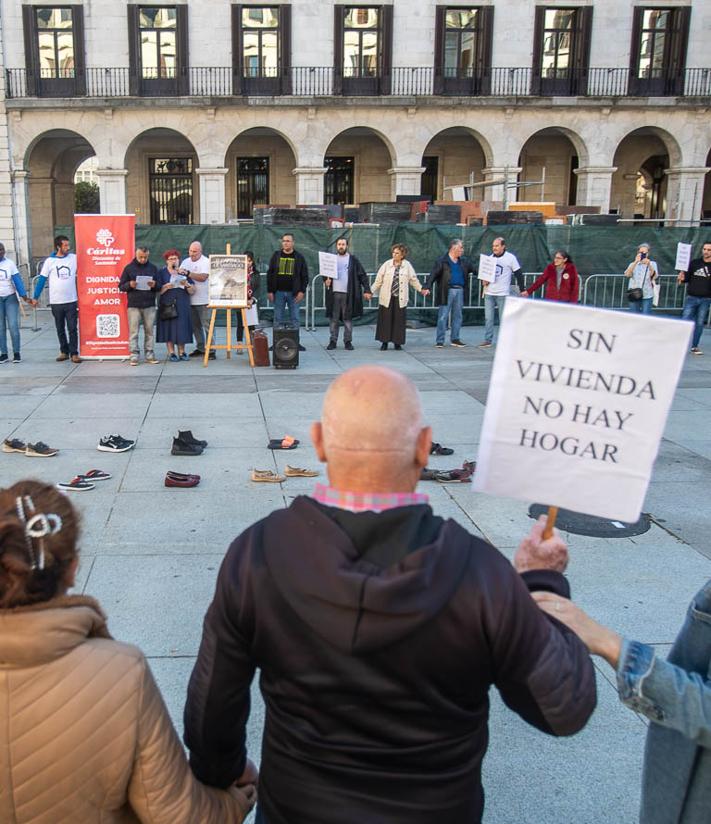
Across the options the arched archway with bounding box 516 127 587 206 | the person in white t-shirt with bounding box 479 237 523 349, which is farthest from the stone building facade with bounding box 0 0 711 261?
the person in white t-shirt with bounding box 479 237 523 349

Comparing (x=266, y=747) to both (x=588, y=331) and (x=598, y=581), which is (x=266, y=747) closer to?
(x=588, y=331)

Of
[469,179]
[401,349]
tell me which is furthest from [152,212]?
[401,349]

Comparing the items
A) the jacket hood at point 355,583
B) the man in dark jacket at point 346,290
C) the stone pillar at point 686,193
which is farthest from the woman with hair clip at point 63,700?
the stone pillar at point 686,193

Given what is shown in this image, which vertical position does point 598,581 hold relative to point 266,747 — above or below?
below

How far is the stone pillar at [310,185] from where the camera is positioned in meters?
29.3

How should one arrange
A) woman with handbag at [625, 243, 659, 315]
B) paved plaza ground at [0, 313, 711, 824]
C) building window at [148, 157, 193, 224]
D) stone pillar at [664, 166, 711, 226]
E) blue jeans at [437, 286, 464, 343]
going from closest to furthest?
paved plaza ground at [0, 313, 711, 824] < blue jeans at [437, 286, 464, 343] < woman with handbag at [625, 243, 659, 315] < stone pillar at [664, 166, 711, 226] < building window at [148, 157, 193, 224]

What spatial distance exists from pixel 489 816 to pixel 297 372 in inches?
378

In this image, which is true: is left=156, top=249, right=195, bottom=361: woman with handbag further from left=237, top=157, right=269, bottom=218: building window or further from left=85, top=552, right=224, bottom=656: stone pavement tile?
left=237, top=157, right=269, bottom=218: building window

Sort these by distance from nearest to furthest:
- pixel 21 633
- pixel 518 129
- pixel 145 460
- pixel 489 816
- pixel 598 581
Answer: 1. pixel 21 633
2. pixel 489 816
3. pixel 598 581
4. pixel 145 460
5. pixel 518 129

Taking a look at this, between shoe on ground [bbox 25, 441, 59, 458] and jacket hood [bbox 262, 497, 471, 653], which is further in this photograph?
shoe on ground [bbox 25, 441, 59, 458]

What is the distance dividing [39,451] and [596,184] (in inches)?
1043

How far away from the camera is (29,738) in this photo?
5.88ft

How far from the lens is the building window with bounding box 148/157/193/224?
3309 cm

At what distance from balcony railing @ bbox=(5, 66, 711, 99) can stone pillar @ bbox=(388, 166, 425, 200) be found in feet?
7.86
